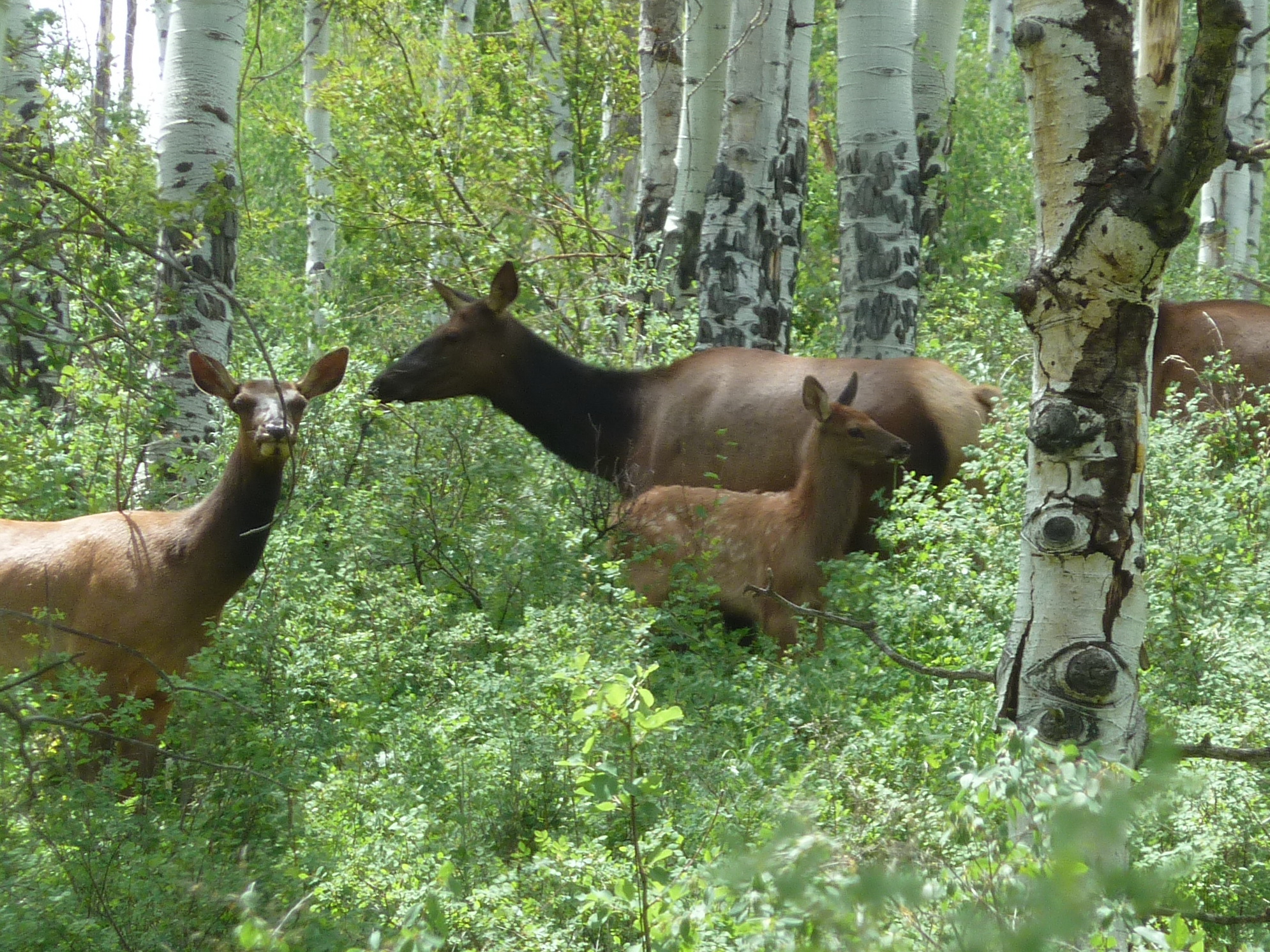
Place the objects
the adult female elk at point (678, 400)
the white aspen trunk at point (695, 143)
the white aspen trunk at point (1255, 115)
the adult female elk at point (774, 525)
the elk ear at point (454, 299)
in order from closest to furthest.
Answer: the adult female elk at point (774, 525), the adult female elk at point (678, 400), the elk ear at point (454, 299), the white aspen trunk at point (695, 143), the white aspen trunk at point (1255, 115)

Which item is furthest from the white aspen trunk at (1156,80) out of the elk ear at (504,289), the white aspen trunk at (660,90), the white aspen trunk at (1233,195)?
the white aspen trunk at (1233,195)

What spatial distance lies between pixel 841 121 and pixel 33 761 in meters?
8.10

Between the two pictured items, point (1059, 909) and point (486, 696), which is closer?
point (1059, 909)

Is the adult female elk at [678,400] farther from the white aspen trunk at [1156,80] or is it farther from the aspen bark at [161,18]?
the aspen bark at [161,18]

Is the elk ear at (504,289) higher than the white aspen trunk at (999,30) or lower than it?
lower

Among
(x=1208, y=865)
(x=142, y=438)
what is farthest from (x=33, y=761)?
(x=1208, y=865)

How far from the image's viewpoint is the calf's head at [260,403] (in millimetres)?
6328

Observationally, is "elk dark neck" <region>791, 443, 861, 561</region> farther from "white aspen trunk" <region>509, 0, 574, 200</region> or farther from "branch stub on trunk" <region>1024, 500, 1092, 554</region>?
"white aspen trunk" <region>509, 0, 574, 200</region>

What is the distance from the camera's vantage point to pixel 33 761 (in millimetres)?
4910

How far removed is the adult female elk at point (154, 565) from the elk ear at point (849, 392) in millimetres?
3533

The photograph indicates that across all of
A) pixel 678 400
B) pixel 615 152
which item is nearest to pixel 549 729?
pixel 678 400

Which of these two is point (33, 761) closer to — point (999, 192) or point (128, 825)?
point (128, 825)

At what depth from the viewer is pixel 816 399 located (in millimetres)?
8031

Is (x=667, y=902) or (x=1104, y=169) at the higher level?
(x=1104, y=169)
